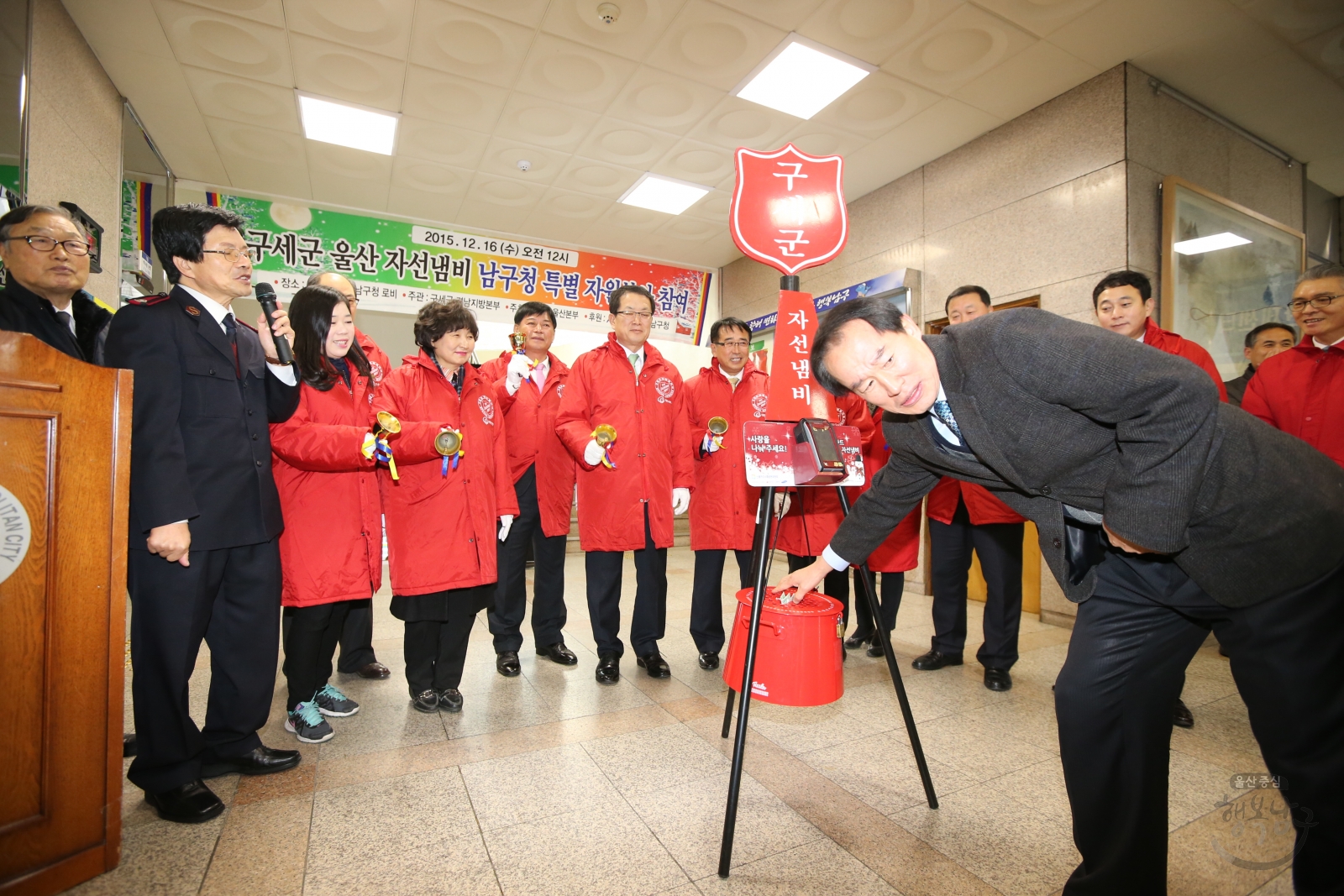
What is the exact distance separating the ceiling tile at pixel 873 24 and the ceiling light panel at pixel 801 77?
86mm

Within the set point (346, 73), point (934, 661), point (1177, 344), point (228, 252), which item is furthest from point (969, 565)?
point (346, 73)

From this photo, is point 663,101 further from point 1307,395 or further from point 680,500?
point 1307,395

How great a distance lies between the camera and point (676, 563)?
19.9 feet

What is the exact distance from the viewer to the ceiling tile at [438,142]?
455cm

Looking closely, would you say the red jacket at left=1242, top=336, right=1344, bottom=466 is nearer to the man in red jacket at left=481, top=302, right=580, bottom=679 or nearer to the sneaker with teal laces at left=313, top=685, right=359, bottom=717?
the man in red jacket at left=481, top=302, right=580, bottom=679

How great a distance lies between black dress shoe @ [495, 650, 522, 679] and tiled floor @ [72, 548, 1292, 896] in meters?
0.18

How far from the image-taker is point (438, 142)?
474 centimetres

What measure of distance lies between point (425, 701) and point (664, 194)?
4.63 m

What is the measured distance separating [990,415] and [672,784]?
1.41 metres

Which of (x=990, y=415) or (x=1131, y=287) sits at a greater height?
(x=1131, y=287)

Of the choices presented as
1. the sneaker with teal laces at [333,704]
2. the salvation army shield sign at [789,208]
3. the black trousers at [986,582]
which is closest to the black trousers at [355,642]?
the sneaker with teal laces at [333,704]

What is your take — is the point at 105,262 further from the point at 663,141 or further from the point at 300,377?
the point at 663,141

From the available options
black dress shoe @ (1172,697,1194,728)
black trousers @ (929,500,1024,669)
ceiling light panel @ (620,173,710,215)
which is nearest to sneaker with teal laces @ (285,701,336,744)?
black trousers @ (929,500,1024,669)

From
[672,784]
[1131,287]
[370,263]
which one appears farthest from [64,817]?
[370,263]
